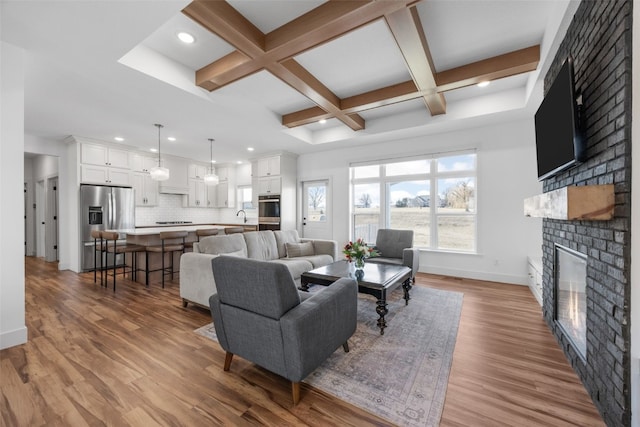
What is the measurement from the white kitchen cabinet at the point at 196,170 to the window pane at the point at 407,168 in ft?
16.9

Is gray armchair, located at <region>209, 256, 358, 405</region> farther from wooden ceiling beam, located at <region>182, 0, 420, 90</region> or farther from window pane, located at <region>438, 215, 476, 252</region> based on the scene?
window pane, located at <region>438, 215, 476, 252</region>

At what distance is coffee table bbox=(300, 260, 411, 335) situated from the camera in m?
2.64

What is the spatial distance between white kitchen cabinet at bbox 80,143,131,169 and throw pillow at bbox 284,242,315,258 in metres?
4.16

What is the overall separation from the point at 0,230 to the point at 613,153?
14.4ft

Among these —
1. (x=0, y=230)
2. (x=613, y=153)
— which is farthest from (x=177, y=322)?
(x=613, y=153)

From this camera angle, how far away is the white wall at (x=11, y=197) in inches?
88.3

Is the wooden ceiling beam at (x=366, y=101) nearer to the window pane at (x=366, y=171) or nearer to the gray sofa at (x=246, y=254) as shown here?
the window pane at (x=366, y=171)

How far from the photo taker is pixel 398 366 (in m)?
2.04

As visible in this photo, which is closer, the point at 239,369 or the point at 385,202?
the point at 239,369

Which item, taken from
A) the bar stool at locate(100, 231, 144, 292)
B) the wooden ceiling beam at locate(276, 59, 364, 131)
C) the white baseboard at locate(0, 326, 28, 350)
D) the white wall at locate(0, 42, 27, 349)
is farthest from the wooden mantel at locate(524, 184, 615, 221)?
the bar stool at locate(100, 231, 144, 292)

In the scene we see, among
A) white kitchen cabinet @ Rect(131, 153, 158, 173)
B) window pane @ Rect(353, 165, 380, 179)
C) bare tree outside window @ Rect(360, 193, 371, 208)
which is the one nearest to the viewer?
window pane @ Rect(353, 165, 380, 179)

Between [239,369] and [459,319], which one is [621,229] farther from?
[239,369]

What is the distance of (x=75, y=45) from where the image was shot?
2244 mm

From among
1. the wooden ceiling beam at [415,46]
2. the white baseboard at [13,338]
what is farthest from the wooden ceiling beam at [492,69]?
the white baseboard at [13,338]
